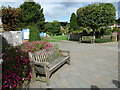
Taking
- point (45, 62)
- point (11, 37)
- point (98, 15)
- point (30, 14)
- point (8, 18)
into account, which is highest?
point (30, 14)

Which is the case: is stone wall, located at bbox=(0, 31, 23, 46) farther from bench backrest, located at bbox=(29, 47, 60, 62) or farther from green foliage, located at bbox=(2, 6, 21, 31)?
bench backrest, located at bbox=(29, 47, 60, 62)

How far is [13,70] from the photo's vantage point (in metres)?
2.92

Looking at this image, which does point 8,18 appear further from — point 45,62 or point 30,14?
point 45,62

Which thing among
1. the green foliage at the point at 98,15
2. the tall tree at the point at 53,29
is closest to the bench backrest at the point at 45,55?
the green foliage at the point at 98,15

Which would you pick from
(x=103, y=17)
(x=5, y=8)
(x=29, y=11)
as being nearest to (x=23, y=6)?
(x=29, y=11)

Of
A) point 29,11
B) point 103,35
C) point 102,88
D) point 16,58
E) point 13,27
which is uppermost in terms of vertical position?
point 29,11

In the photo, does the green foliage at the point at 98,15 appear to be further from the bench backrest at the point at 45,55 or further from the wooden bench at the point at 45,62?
the bench backrest at the point at 45,55

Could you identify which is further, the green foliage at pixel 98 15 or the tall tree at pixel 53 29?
the tall tree at pixel 53 29

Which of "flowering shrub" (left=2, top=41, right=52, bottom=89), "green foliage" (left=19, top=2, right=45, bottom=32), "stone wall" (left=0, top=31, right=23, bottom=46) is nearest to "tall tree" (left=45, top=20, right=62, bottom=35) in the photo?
"green foliage" (left=19, top=2, right=45, bottom=32)

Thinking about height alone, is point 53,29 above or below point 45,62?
above

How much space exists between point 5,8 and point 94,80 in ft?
64.4

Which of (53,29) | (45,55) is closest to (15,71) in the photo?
(45,55)

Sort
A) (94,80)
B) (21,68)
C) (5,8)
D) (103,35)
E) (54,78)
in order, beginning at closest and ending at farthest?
(21,68) < (94,80) < (54,78) < (103,35) < (5,8)

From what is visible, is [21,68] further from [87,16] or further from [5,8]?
[5,8]
